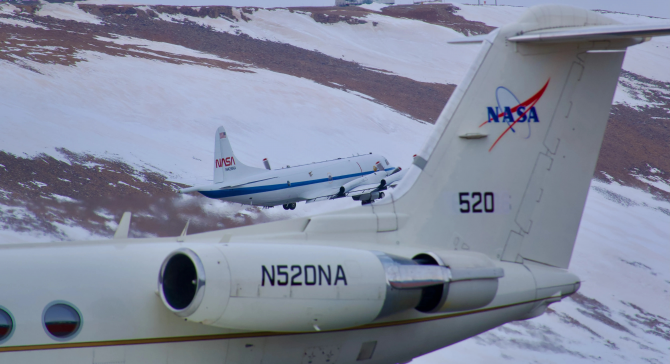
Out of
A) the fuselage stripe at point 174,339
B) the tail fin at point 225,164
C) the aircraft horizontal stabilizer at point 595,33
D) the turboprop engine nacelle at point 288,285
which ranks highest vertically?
the aircraft horizontal stabilizer at point 595,33

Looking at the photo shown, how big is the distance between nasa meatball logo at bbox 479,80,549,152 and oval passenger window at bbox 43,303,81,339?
13.4ft

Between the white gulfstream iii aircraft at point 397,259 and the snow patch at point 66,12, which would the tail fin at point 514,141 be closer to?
the white gulfstream iii aircraft at point 397,259

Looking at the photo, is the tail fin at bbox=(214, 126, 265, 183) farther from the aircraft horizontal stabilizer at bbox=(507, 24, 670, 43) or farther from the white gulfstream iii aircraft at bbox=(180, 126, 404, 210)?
the aircraft horizontal stabilizer at bbox=(507, 24, 670, 43)

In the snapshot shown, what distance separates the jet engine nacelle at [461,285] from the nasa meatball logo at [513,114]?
4.90ft

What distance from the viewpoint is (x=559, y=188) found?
21.1 ft

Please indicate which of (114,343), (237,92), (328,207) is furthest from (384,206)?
(237,92)

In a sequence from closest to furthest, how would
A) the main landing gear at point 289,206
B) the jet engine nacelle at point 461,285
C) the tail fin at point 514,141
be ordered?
the jet engine nacelle at point 461,285 < the tail fin at point 514,141 < the main landing gear at point 289,206

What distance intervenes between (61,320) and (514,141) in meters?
4.45

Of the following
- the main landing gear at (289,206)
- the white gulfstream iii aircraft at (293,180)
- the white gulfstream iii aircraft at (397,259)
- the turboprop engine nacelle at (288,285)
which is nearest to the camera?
the turboprop engine nacelle at (288,285)

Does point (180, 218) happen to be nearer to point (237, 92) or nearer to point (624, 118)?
point (237, 92)

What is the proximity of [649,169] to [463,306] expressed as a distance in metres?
29.3

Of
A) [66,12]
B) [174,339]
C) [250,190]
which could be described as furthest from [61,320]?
[66,12]

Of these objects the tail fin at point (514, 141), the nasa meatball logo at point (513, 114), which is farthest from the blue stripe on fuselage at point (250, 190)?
the nasa meatball logo at point (513, 114)

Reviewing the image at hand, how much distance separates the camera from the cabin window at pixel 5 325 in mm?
4125
